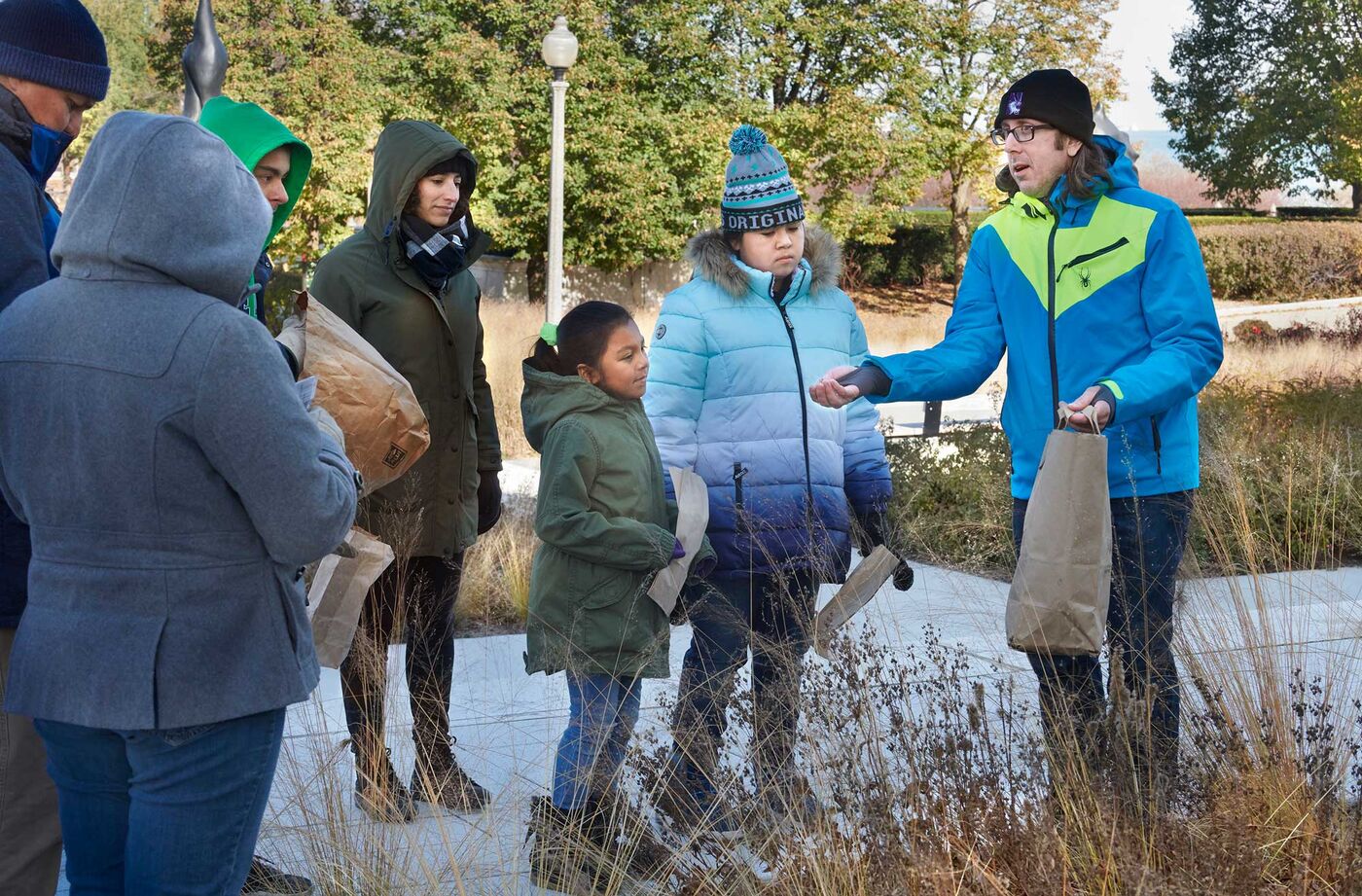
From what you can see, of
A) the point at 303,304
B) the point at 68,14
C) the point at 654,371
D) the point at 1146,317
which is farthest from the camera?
the point at 654,371

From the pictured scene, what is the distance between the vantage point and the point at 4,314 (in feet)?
7.34

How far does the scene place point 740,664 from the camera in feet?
11.9

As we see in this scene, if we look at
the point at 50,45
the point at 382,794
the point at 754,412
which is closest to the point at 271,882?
the point at 382,794

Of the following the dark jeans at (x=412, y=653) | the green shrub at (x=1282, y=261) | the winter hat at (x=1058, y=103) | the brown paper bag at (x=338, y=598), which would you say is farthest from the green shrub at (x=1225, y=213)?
the brown paper bag at (x=338, y=598)

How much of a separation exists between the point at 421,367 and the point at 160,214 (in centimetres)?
185

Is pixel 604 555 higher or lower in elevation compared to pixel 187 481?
lower

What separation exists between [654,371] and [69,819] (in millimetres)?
1958

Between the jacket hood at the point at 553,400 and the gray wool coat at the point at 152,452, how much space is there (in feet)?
4.77

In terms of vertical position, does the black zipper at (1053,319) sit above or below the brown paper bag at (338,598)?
above

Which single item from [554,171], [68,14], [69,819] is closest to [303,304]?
[68,14]

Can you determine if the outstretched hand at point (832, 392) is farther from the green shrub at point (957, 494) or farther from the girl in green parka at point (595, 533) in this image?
the green shrub at point (957, 494)

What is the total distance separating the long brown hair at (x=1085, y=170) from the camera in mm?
3455

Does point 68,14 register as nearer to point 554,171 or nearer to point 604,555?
point 604,555

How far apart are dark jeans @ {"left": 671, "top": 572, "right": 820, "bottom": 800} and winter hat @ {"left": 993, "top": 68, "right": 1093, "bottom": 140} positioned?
1.31 metres
